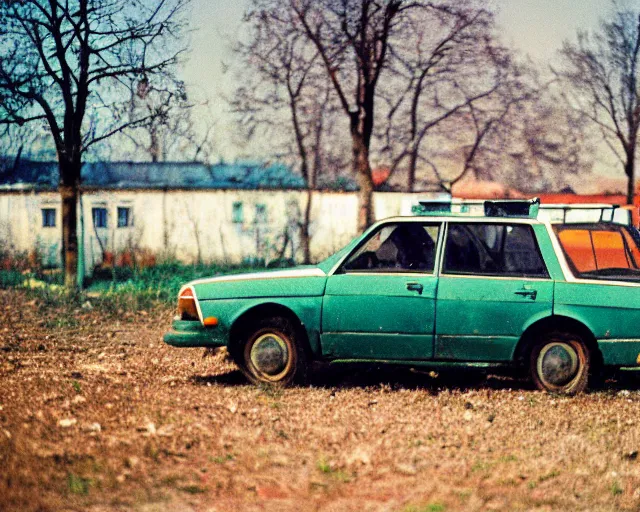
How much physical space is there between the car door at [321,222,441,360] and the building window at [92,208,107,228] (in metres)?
27.2

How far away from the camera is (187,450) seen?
6.10 metres

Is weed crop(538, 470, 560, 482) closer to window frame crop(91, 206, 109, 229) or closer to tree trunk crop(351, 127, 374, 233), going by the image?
tree trunk crop(351, 127, 374, 233)

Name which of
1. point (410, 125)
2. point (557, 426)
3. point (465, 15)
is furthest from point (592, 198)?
point (557, 426)

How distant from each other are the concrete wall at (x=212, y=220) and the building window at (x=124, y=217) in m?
0.15

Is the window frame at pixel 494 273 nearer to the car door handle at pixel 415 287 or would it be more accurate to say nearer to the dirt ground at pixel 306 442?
the car door handle at pixel 415 287

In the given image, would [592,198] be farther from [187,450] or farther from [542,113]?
[187,450]

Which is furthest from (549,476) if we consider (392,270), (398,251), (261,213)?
(261,213)

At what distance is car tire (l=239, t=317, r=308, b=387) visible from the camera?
829cm

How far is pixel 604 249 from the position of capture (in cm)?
887

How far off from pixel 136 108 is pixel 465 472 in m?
14.2

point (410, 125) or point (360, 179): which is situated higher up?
point (410, 125)

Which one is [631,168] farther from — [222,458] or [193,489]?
[193,489]

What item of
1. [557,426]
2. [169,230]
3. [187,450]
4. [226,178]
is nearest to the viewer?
[187,450]

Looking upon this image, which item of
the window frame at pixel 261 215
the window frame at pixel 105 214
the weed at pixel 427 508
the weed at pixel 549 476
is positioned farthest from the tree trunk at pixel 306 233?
the weed at pixel 427 508
